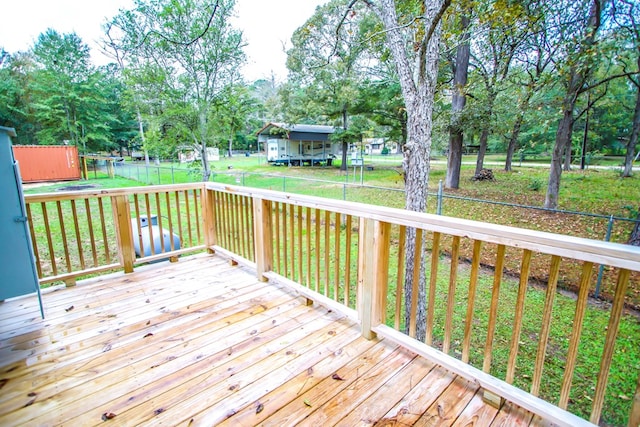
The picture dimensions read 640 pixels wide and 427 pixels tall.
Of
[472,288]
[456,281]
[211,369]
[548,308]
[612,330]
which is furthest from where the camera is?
[456,281]

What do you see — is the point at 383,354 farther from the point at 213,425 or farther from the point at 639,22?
the point at 639,22

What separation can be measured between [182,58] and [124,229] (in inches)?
231

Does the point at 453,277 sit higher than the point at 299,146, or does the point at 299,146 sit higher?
the point at 299,146

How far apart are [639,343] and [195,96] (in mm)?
8933

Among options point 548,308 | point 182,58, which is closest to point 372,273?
point 548,308

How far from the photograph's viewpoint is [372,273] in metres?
2.06

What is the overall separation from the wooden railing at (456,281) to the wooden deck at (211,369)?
0.50 feet

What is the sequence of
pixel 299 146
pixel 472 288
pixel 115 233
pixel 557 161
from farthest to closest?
pixel 299 146 < pixel 557 161 < pixel 115 233 < pixel 472 288

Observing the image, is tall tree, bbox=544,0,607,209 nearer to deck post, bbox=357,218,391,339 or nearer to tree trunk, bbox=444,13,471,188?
tree trunk, bbox=444,13,471,188

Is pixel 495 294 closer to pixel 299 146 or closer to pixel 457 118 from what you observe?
pixel 457 118

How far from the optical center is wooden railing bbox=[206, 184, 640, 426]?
51.3 inches

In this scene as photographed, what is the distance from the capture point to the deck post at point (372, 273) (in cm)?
200

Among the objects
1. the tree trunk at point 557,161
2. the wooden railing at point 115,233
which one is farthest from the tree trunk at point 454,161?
the wooden railing at point 115,233

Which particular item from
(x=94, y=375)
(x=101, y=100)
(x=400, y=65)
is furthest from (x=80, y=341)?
(x=101, y=100)
